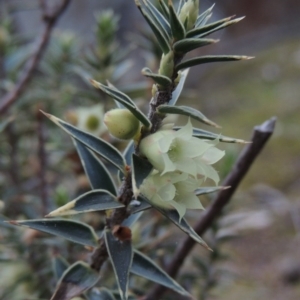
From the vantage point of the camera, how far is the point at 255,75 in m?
2.66

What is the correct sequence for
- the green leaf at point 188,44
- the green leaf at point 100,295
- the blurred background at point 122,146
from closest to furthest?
the green leaf at point 188,44, the green leaf at point 100,295, the blurred background at point 122,146

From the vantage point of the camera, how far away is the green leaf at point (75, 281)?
0.43 m

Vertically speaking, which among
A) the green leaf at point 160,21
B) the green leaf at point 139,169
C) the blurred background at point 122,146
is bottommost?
the blurred background at point 122,146

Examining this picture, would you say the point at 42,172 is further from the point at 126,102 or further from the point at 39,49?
the point at 126,102

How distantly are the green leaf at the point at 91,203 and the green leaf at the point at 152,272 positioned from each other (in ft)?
0.24

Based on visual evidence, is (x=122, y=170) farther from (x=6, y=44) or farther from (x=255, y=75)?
(x=255, y=75)

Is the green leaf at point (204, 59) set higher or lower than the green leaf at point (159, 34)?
lower

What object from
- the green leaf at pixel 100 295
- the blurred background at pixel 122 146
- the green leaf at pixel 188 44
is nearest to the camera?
the green leaf at pixel 188 44

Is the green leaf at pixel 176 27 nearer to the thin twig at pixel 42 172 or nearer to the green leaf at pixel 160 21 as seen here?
the green leaf at pixel 160 21

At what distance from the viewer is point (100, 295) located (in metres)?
0.47

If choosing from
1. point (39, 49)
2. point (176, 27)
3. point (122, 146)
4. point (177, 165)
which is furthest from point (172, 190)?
point (39, 49)

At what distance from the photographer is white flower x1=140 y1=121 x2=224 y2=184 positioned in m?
0.37

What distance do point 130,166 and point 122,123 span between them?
50mm

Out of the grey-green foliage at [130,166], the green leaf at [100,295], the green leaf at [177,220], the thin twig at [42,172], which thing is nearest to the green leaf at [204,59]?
the grey-green foliage at [130,166]
